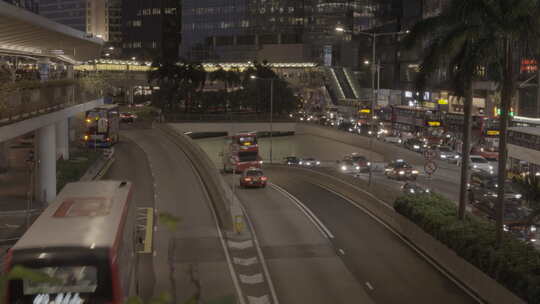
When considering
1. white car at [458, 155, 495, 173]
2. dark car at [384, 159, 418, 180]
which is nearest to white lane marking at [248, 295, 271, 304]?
dark car at [384, 159, 418, 180]

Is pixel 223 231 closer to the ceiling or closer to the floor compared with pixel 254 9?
closer to the floor

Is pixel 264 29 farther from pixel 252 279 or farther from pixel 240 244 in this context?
pixel 252 279

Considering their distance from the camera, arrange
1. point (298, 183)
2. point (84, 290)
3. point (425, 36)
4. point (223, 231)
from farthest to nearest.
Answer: point (298, 183) < point (223, 231) < point (425, 36) < point (84, 290)

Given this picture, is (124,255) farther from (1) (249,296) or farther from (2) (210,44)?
(2) (210,44)

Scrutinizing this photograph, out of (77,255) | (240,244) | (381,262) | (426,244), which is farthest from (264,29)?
(77,255)

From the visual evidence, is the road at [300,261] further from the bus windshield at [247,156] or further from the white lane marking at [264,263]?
the bus windshield at [247,156]

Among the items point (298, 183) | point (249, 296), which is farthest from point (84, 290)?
point (298, 183)
